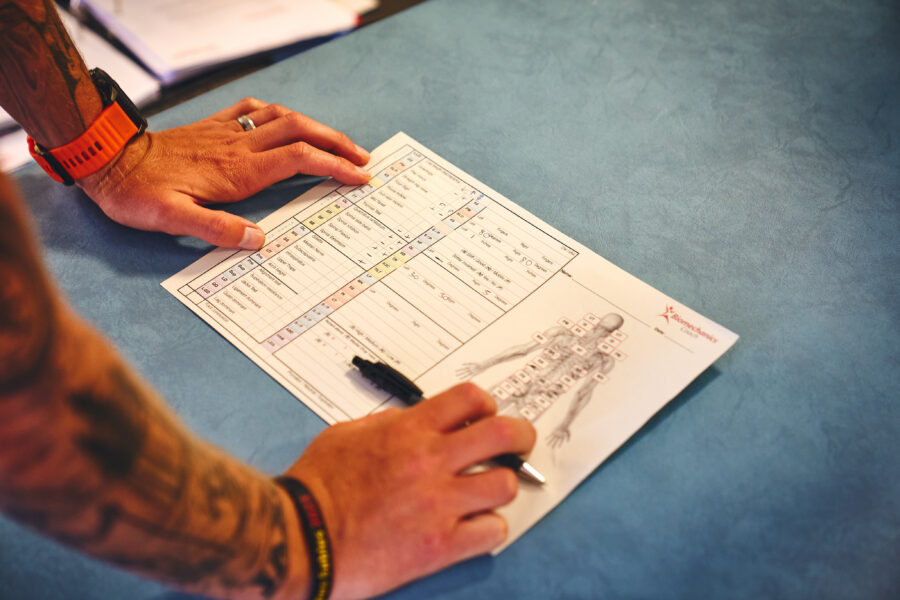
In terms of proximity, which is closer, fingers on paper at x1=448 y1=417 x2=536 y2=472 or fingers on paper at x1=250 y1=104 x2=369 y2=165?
fingers on paper at x1=448 y1=417 x2=536 y2=472

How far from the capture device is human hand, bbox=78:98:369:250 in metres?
0.83

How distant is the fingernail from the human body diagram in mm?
324

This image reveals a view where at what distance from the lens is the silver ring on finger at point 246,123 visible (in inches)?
37.9

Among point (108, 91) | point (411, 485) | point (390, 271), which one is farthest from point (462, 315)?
point (108, 91)

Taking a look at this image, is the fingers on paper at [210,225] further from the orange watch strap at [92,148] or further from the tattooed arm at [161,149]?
the orange watch strap at [92,148]

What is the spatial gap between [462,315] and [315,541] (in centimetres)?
30

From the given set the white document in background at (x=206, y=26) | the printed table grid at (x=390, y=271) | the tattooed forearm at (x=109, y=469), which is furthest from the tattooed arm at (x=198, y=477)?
the white document in background at (x=206, y=26)

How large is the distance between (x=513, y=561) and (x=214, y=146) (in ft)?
2.26

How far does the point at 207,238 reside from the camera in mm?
832

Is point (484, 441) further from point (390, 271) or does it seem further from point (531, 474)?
point (390, 271)

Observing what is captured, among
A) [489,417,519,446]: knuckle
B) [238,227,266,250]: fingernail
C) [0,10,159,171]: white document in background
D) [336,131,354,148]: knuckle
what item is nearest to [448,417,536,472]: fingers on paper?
[489,417,519,446]: knuckle

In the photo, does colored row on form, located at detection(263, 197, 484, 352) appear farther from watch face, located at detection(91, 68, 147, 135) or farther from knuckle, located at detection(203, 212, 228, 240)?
watch face, located at detection(91, 68, 147, 135)

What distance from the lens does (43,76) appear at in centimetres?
84

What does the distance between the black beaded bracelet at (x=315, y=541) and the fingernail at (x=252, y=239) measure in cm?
35
